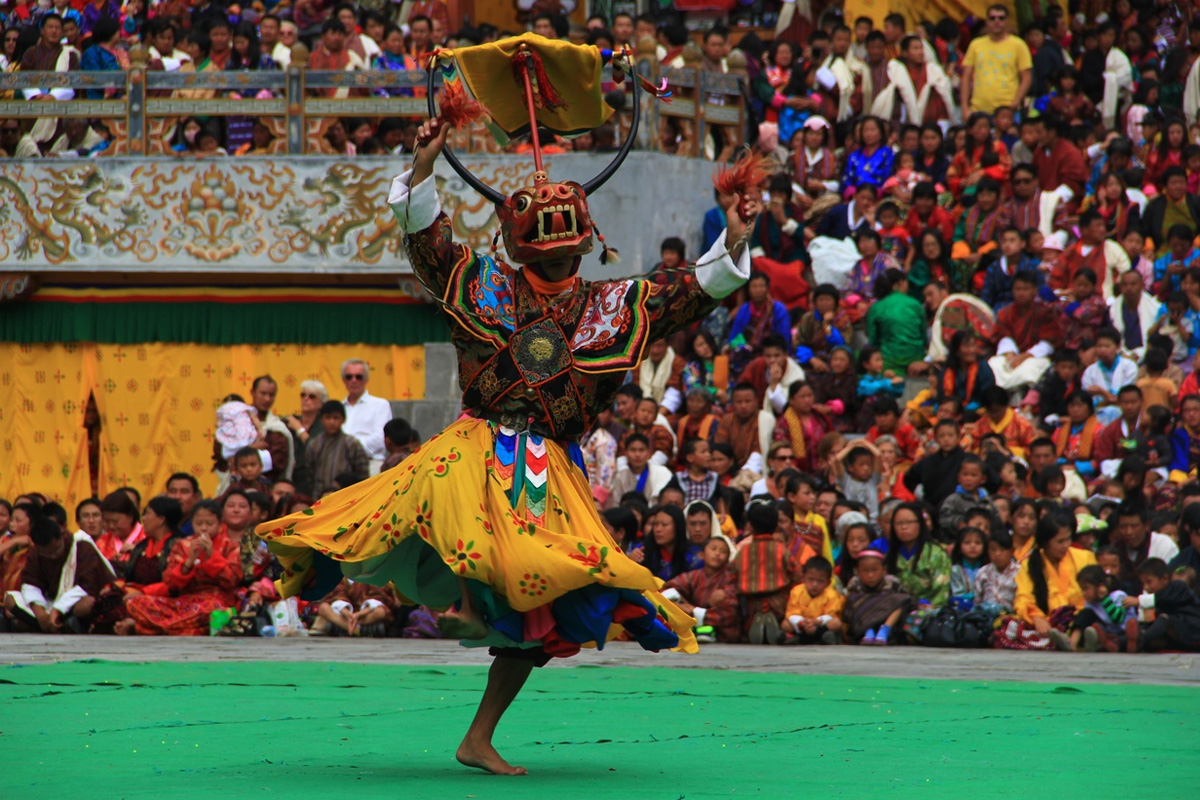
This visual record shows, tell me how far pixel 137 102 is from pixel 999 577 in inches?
347

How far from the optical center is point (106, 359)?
16.3 metres

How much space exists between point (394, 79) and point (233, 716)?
9188 millimetres

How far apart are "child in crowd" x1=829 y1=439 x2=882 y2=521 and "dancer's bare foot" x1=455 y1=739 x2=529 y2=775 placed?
22.9 ft

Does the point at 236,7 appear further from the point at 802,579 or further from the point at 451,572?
the point at 451,572

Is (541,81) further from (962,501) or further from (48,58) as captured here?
(48,58)

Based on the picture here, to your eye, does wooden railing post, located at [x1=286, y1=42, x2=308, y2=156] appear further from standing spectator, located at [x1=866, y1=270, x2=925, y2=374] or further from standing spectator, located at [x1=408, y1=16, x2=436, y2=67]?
standing spectator, located at [x1=866, y1=270, x2=925, y2=374]

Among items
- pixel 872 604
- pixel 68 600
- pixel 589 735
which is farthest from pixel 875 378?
pixel 589 735

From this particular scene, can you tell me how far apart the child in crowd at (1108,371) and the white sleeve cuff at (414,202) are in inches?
304

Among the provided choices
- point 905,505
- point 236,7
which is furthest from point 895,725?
point 236,7

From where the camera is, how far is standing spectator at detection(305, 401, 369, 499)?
12.2 m

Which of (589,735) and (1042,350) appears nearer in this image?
(589,735)

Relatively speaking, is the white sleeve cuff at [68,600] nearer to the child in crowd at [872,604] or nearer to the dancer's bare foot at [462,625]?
the child in crowd at [872,604]

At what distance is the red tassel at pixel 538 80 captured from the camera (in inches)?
229

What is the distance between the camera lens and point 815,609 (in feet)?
34.3
